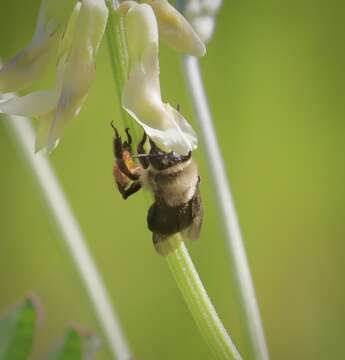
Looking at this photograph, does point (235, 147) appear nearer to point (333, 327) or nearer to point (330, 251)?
point (330, 251)

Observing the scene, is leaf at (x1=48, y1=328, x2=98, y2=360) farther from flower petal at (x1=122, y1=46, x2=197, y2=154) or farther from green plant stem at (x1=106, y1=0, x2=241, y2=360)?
flower petal at (x1=122, y1=46, x2=197, y2=154)

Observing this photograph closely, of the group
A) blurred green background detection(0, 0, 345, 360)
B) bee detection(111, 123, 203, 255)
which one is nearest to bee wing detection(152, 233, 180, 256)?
bee detection(111, 123, 203, 255)

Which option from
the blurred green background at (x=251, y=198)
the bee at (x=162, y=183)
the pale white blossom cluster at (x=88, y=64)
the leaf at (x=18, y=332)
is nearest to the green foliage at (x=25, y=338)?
the leaf at (x=18, y=332)

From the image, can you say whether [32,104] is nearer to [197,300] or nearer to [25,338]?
[197,300]

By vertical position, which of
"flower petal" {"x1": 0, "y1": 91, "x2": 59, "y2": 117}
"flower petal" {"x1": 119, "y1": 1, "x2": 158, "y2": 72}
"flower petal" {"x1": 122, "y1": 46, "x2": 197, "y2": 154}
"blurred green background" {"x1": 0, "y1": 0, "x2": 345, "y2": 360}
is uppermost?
"flower petal" {"x1": 119, "y1": 1, "x2": 158, "y2": 72}

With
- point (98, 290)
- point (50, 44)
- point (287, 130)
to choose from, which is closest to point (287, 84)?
point (287, 130)

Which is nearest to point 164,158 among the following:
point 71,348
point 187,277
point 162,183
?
point 162,183
